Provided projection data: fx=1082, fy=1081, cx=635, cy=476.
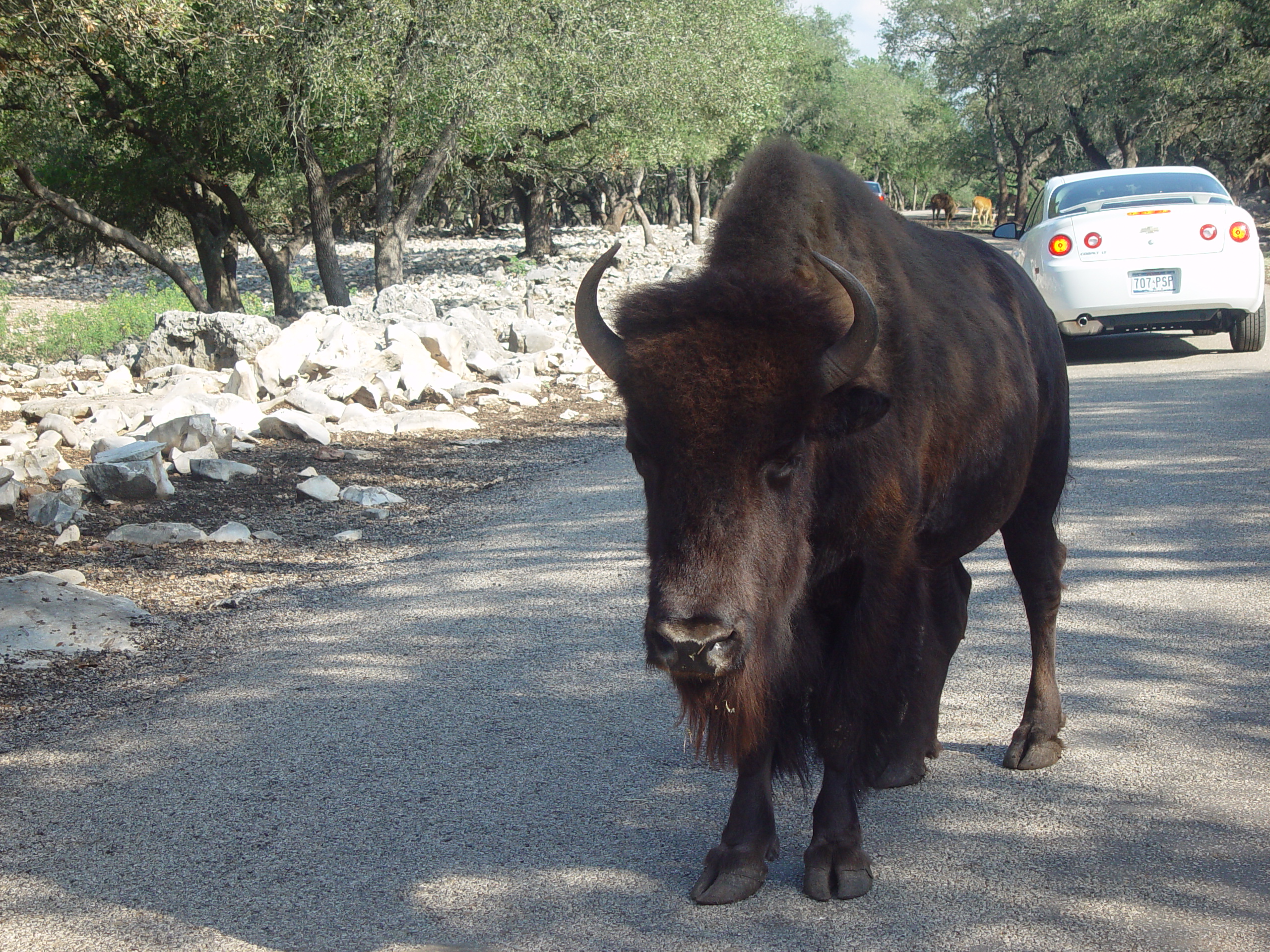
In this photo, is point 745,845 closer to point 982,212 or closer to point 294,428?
point 294,428

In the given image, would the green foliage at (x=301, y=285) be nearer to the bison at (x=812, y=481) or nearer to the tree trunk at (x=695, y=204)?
the tree trunk at (x=695, y=204)

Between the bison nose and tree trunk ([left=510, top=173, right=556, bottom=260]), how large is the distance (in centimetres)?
3242

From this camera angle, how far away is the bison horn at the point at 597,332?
9.50ft

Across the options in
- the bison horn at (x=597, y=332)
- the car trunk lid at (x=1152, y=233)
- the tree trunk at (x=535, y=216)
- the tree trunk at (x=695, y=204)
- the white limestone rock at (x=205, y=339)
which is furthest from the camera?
the tree trunk at (x=695, y=204)

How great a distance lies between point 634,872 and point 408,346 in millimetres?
10095

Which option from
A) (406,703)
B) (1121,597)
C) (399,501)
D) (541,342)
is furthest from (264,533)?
(541,342)

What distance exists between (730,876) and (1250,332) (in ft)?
35.6

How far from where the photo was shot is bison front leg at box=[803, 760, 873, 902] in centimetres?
296

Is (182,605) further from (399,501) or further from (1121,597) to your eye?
(1121,597)

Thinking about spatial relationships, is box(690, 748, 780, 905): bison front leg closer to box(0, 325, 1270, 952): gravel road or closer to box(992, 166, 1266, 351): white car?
box(0, 325, 1270, 952): gravel road

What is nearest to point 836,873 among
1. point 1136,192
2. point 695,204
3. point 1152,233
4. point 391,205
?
point 1152,233

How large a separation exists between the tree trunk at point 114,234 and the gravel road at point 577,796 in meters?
14.8

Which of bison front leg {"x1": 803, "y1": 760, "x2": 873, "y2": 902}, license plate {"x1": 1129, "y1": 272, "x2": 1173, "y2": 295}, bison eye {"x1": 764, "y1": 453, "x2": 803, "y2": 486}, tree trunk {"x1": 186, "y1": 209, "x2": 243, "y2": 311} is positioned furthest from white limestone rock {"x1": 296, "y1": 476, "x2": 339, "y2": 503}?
tree trunk {"x1": 186, "y1": 209, "x2": 243, "y2": 311}

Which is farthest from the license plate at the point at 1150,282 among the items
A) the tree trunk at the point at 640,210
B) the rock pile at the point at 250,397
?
the tree trunk at the point at 640,210
